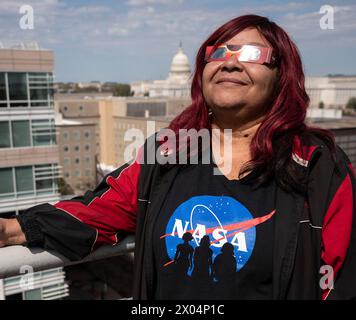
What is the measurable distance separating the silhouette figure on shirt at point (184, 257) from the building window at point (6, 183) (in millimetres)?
9229

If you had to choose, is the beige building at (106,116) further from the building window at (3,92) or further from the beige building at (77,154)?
the building window at (3,92)

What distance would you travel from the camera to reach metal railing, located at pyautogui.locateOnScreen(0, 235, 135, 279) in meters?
1.41

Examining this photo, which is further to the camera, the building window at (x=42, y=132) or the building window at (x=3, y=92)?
the building window at (x=42, y=132)

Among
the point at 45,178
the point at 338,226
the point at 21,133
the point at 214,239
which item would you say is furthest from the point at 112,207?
the point at 45,178

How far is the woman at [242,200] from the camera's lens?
1.34 m

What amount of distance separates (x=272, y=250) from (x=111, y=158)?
46.3 metres

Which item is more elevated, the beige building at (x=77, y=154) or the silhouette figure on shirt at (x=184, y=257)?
the silhouette figure on shirt at (x=184, y=257)

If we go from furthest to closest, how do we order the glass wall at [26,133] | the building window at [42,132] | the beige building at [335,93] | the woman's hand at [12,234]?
the beige building at [335,93]
the building window at [42,132]
the glass wall at [26,133]
the woman's hand at [12,234]

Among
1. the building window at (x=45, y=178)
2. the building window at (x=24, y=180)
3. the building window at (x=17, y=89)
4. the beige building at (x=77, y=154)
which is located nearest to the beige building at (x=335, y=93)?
the beige building at (x=77, y=154)

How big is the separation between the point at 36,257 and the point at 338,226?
3.27 feet

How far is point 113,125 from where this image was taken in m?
45.6

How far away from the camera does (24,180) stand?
10.2 meters

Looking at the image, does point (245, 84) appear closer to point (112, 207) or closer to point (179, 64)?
point (112, 207)

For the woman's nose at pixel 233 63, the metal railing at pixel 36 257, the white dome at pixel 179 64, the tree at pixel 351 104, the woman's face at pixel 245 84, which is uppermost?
the white dome at pixel 179 64
